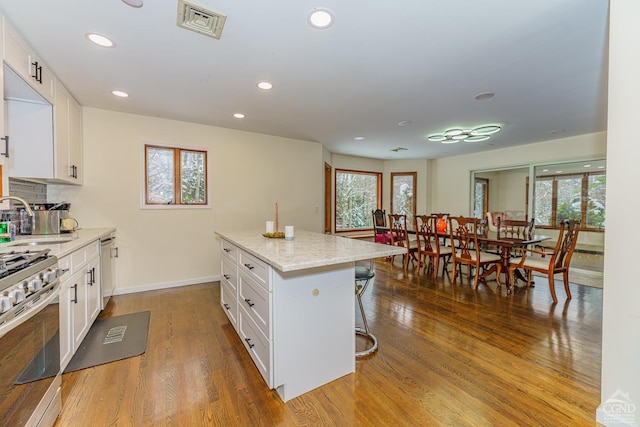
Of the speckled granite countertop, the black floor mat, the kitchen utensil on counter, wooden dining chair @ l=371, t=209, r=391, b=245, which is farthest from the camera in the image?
wooden dining chair @ l=371, t=209, r=391, b=245

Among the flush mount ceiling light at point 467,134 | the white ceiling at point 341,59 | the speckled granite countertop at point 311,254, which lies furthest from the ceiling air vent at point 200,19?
the flush mount ceiling light at point 467,134

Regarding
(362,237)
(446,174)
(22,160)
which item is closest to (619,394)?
(22,160)

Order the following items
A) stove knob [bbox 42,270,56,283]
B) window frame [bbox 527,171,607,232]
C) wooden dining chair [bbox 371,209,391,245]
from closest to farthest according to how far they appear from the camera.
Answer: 1. stove knob [bbox 42,270,56,283]
2. window frame [bbox 527,171,607,232]
3. wooden dining chair [bbox 371,209,391,245]

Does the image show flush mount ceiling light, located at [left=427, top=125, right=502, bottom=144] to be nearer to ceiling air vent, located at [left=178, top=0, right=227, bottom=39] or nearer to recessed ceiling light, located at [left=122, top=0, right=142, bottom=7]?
ceiling air vent, located at [left=178, top=0, right=227, bottom=39]

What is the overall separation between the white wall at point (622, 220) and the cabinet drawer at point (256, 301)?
186 cm

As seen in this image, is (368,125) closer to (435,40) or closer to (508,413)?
(435,40)

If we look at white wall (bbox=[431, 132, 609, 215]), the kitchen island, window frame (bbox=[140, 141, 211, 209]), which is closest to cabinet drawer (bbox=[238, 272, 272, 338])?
the kitchen island

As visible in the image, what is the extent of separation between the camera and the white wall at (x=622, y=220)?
1332mm

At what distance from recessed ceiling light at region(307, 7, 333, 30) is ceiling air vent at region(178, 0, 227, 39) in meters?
0.58

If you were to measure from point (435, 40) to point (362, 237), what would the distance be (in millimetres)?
5646

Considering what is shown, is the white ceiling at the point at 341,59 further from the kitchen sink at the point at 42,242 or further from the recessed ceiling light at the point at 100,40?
the kitchen sink at the point at 42,242

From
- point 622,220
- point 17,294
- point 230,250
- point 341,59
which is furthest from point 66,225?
point 622,220

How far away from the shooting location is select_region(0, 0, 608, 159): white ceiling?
1771mm

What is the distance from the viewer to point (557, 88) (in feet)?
9.59
